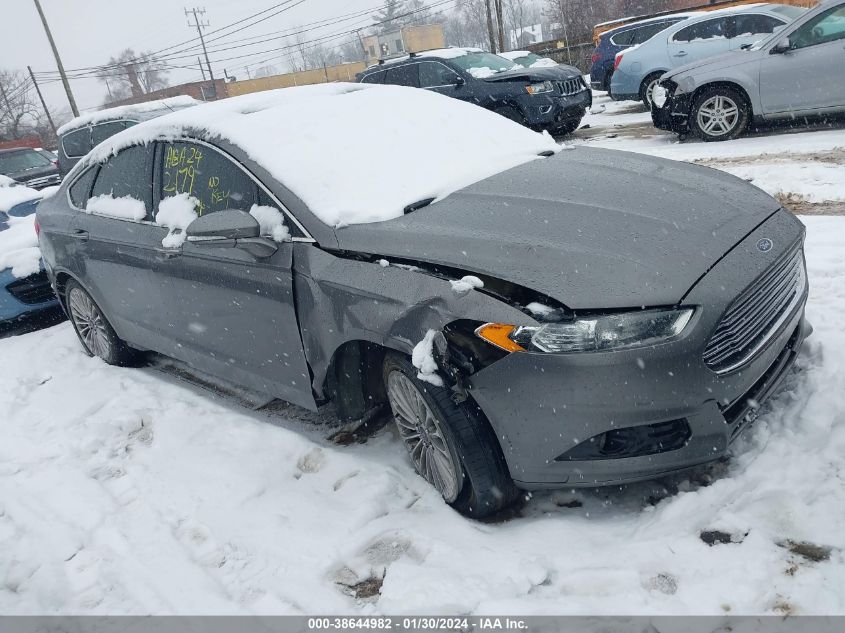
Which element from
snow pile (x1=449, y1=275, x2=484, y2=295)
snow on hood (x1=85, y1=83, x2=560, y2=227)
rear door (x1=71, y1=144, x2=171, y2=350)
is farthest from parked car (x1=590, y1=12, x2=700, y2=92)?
snow pile (x1=449, y1=275, x2=484, y2=295)

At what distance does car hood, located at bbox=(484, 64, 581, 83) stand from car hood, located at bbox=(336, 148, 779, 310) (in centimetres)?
784

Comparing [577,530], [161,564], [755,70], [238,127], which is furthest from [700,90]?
[161,564]

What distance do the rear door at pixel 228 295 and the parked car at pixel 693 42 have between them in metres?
9.16

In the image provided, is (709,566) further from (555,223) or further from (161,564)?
(161,564)

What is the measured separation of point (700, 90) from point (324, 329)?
294 inches

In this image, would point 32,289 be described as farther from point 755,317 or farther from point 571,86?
point 571,86

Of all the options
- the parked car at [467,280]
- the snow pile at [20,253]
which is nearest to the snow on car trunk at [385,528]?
the parked car at [467,280]

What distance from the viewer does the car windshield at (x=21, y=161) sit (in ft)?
47.1

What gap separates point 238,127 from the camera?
324 centimetres

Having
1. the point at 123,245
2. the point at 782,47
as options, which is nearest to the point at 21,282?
the point at 123,245

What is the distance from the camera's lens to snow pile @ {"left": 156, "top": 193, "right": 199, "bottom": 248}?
338 cm

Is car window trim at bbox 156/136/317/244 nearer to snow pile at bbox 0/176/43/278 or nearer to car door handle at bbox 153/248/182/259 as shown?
car door handle at bbox 153/248/182/259

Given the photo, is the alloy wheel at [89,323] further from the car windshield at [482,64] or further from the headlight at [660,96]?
the car windshield at [482,64]

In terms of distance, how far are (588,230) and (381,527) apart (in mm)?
1429
